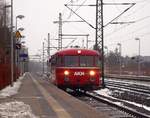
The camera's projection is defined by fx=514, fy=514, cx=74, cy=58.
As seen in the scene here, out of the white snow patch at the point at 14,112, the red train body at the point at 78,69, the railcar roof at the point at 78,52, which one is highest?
the railcar roof at the point at 78,52

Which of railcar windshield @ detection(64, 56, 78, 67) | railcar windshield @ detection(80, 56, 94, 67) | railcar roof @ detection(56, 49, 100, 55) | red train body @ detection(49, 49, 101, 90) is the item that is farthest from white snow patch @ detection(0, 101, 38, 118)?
railcar roof @ detection(56, 49, 100, 55)

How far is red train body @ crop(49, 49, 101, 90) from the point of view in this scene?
34.4 metres

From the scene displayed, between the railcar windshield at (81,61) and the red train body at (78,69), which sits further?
the railcar windshield at (81,61)

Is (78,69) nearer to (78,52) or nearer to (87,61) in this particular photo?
(87,61)

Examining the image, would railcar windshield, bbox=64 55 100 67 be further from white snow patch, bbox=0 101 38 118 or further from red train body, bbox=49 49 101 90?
white snow patch, bbox=0 101 38 118

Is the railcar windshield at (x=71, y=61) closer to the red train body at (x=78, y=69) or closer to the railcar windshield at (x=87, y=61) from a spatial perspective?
the red train body at (x=78, y=69)

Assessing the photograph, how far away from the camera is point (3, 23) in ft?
231

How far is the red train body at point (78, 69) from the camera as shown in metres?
34.4

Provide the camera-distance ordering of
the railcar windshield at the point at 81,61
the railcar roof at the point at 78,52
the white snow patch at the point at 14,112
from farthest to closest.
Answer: the railcar roof at the point at 78,52 < the railcar windshield at the point at 81,61 < the white snow patch at the point at 14,112

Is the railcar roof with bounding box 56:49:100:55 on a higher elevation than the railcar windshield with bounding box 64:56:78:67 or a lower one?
higher

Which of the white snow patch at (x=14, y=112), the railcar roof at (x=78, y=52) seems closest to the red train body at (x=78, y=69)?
the railcar roof at (x=78, y=52)

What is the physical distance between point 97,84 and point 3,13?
117 feet

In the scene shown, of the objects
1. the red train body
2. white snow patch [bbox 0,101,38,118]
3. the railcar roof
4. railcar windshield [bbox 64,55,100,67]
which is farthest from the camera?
the railcar roof

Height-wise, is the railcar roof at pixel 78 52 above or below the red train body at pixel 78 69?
above
